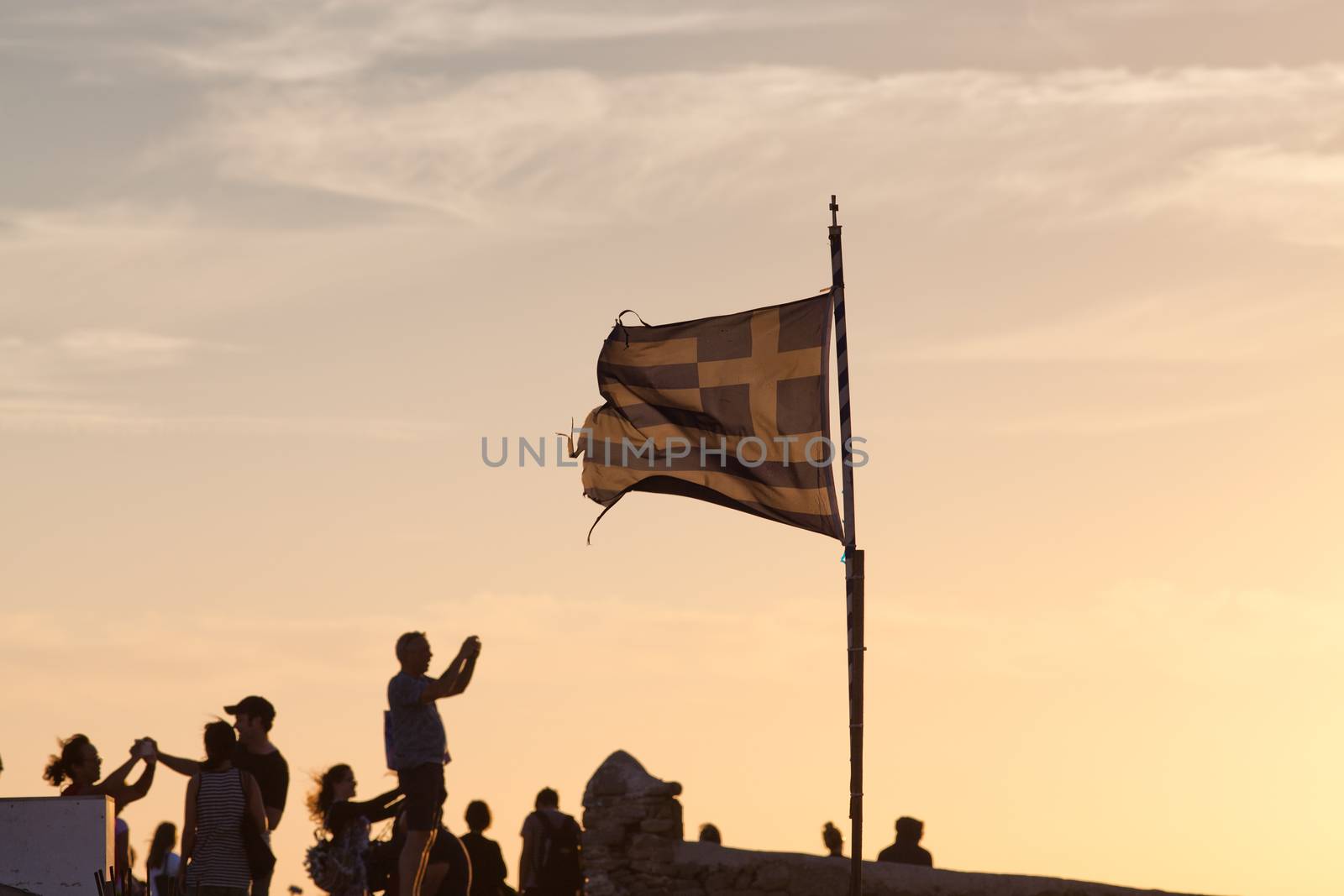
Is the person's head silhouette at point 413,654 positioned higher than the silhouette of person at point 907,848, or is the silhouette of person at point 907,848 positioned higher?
the person's head silhouette at point 413,654

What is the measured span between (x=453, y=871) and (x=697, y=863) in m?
5.92

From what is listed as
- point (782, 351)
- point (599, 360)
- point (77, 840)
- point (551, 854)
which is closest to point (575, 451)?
point (599, 360)

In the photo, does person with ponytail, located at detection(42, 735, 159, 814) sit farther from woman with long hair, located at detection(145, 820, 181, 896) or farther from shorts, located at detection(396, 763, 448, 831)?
woman with long hair, located at detection(145, 820, 181, 896)

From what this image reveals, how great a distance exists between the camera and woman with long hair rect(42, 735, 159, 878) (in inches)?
490

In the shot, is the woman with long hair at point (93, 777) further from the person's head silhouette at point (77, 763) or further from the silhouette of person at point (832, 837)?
the silhouette of person at point (832, 837)

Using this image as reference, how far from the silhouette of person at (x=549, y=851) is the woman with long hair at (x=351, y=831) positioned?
4.39 m

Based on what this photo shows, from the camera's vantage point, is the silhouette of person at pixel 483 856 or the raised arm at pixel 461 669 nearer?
the raised arm at pixel 461 669

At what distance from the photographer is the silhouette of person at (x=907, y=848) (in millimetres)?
17625

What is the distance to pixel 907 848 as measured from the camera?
1772 cm

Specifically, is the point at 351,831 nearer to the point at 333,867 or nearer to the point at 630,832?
the point at 333,867

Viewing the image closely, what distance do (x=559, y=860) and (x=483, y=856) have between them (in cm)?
235

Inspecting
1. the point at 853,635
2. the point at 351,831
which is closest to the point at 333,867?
the point at 351,831

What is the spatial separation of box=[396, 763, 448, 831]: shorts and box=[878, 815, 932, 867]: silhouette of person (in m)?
6.30

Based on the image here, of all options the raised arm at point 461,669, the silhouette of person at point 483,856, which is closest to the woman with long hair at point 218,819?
the raised arm at point 461,669
